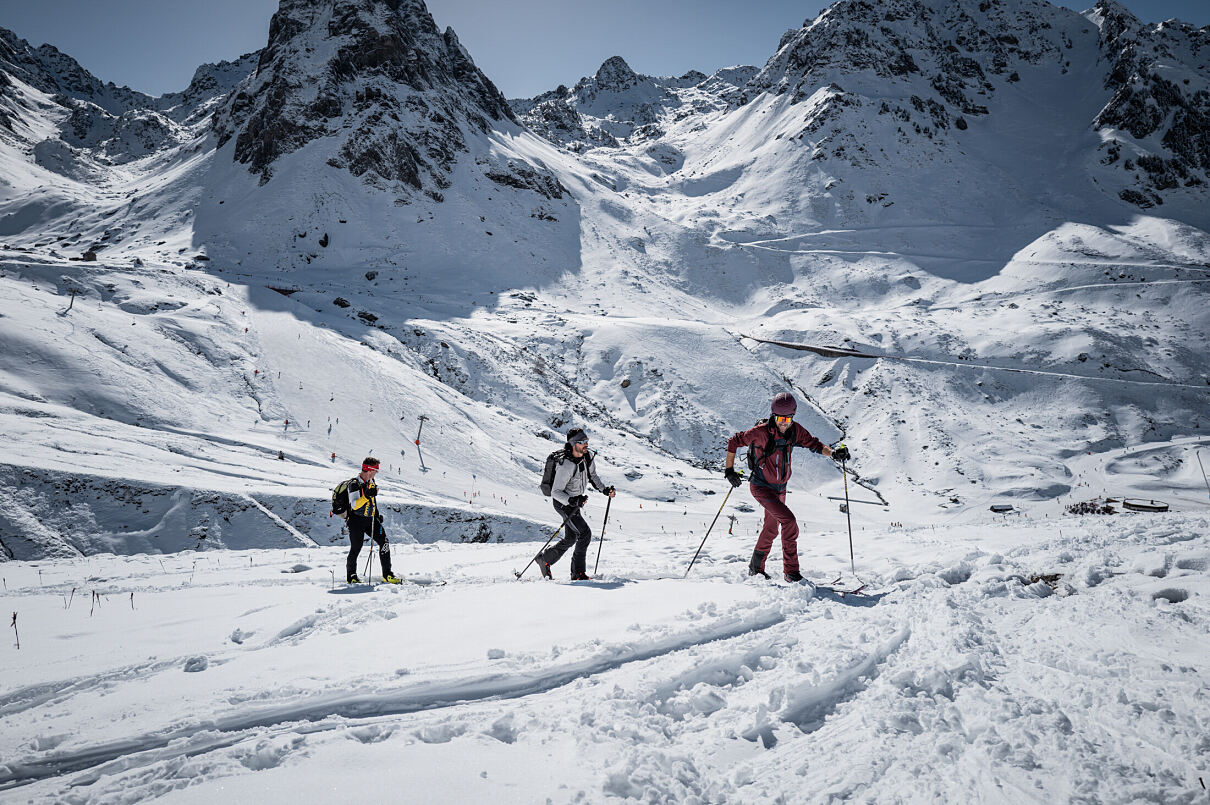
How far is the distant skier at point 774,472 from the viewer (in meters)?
7.38

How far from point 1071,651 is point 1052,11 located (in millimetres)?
172375

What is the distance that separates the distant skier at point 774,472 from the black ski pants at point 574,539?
2.52 metres

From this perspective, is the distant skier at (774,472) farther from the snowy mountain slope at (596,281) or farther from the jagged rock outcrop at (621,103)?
the jagged rock outcrop at (621,103)

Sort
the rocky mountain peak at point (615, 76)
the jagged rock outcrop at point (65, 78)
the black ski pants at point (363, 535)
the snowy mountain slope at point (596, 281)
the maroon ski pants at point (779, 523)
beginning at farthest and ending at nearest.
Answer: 1. the rocky mountain peak at point (615, 76)
2. the jagged rock outcrop at point (65, 78)
3. the snowy mountain slope at point (596, 281)
4. the black ski pants at point (363, 535)
5. the maroon ski pants at point (779, 523)

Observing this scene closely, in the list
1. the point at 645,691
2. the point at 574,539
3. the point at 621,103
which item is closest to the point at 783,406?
the point at 574,539

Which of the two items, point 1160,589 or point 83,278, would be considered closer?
point 1160,589

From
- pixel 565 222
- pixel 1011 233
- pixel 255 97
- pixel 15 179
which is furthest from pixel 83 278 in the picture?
pixel 1011 233

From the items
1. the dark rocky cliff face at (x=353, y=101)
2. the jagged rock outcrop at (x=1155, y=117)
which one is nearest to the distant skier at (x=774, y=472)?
the dark rocky cliff face at (x=353, y=101)

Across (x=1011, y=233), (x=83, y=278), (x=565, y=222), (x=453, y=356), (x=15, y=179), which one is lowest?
(x=453, y=356)

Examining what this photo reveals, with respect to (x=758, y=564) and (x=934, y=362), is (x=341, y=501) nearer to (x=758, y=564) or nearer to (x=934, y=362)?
(x=758, y=564)

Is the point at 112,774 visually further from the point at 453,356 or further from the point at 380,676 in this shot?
the point at 453,356

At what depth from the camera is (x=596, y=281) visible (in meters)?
57.2

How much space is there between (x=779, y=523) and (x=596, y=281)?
51896 millimetres

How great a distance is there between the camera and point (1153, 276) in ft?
159
